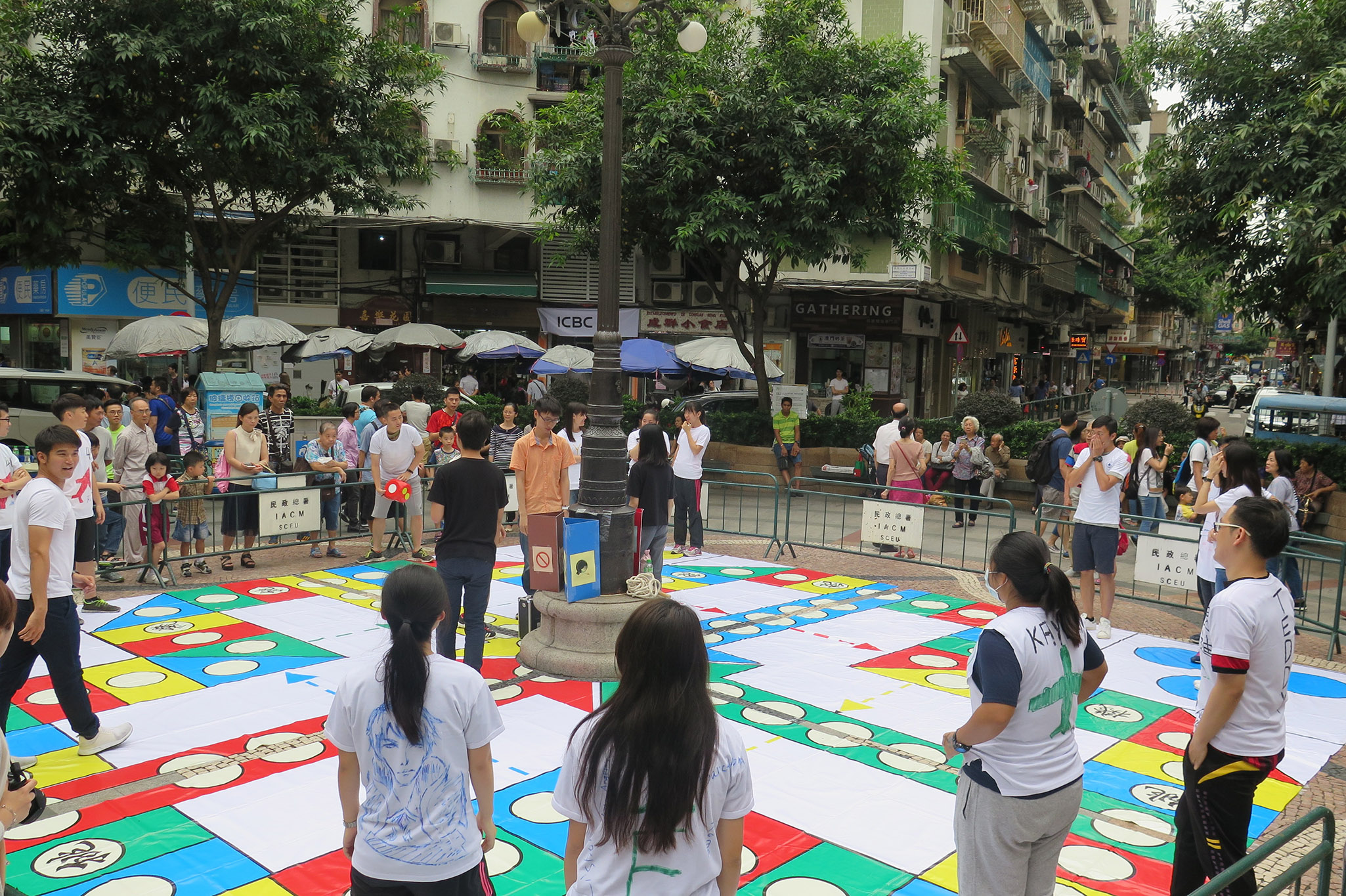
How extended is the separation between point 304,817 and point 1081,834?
3950 mm

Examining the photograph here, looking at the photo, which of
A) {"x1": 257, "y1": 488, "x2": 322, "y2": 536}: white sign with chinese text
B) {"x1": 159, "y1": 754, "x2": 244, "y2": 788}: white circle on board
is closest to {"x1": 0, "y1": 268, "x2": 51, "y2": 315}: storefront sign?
{"x1": 257, "y1": 488, "x2": 322, "y2": 536}: white sign with chinese text

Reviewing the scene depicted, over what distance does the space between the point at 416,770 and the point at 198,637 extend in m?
6.14

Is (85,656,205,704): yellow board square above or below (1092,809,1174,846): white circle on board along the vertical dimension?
above

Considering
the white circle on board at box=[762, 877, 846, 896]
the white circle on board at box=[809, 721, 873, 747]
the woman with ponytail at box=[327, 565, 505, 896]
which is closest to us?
the woman with ponytail at box=[327, 565, 505, 896]

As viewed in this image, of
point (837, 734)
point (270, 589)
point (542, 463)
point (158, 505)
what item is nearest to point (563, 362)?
point (158, 505)

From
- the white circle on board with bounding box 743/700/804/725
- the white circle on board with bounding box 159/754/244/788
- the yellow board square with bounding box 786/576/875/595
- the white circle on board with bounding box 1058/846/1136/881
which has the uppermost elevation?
the yellow board square with bounding box 786/576/875/595

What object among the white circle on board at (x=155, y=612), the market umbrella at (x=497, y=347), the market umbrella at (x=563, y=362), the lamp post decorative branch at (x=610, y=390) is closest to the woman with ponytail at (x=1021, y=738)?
the lamp post decorative branch at (x=610, y=390)

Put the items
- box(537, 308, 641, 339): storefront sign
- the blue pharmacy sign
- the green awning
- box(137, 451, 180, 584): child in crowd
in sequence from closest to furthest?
1. box(137, 451, 180, 584): child in crowd
2. the blue pharmacy sign
3. the green awning
4. box(537, 308, 641, 339): storefront sign

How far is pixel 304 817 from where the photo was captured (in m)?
5.05

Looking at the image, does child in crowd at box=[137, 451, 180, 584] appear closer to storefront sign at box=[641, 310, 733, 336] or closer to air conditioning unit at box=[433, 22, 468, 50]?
air conditioning unit at box=[433, 22, 468, 50]

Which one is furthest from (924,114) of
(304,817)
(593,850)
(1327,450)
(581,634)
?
(593,850)

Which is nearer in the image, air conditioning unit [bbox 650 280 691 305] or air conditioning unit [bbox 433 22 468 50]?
air conditioning unit [bbox 433 22 468 50]

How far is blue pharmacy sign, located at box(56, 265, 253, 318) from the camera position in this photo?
76.0 ft

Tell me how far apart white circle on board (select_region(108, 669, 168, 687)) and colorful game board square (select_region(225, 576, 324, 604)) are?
86.4 inches
